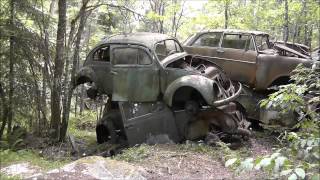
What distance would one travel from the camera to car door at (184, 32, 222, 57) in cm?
1109

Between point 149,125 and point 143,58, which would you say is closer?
point 149,125

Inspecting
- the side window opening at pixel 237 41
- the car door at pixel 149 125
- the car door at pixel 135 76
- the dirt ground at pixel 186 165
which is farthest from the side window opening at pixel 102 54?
the side window opening at pixel 237 41

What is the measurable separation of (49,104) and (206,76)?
4316 mm

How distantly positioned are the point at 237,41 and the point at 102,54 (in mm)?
3552

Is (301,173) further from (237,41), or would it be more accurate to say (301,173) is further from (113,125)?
(237,41)

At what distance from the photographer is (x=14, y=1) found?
901 centimetres

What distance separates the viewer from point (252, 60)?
10328mm

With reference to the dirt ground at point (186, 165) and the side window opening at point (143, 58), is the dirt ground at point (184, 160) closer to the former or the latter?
the dirt ground at point (186, 165)

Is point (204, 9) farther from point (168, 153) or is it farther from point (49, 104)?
point (168, 153)

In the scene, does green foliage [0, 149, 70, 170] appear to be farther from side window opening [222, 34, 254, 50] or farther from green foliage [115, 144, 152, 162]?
side window opening [222, 34, 254, 50]

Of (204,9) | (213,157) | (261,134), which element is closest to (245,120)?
(261,134)

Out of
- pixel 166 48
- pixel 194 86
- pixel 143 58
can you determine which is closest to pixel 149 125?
pixel 194 86

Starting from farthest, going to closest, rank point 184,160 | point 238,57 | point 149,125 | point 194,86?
point 238,57
point 149,125
point 194,86
point 184,160

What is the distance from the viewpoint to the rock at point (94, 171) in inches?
217
